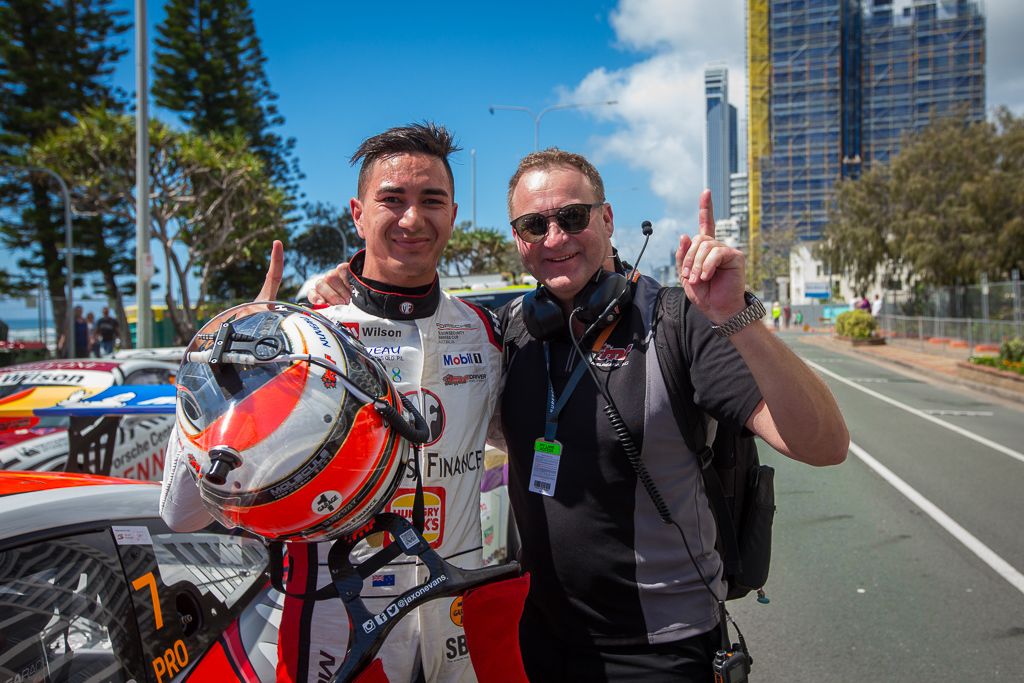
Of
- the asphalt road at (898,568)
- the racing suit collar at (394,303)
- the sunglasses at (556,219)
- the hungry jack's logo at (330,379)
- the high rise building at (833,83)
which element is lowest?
the asphalt road at (898,568)

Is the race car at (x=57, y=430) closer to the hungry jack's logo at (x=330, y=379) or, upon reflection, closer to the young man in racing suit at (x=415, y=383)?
the young man in racing suit at (x=415, y=383)

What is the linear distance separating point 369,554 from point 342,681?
0.47 meters

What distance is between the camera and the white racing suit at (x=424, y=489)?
1.82 meters

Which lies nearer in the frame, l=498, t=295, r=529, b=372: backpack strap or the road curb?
l=498, t=295, r=529, b=372: backpack strap

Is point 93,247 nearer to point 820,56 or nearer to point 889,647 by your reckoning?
point 889,647

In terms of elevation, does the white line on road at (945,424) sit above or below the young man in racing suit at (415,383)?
below

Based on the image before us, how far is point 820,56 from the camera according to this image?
99188 mm

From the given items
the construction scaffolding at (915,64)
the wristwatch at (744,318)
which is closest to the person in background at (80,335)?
the wristwatch at (744,318)

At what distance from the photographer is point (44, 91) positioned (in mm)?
32062

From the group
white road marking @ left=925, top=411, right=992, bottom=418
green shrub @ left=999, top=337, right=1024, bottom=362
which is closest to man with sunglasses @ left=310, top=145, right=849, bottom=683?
white road marking @ left=925, top=411, right=992, bottom=418

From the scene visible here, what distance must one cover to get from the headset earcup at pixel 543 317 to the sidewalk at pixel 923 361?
15421 millimetres

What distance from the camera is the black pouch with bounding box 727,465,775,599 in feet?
7.23

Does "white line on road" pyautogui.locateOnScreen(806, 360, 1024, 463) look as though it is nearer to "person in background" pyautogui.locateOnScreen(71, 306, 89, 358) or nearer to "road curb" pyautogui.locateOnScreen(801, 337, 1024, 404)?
"road curb" pyautogui.locateOnScreen(801, 337, 1024, 404)

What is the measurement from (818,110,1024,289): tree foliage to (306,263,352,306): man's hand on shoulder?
29397 millimetres
